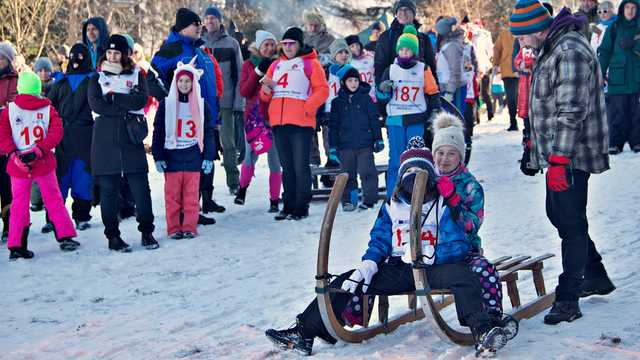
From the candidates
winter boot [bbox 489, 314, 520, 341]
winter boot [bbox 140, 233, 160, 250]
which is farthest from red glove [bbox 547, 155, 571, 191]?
winter boot [bbox 140, 233, 160, 250]

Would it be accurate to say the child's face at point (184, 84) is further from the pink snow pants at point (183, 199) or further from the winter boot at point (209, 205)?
the winter boot at point (209, 205)

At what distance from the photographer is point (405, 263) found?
5484 mm

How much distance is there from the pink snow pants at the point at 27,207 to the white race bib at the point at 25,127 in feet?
1.02

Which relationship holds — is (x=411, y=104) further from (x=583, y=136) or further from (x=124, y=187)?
(x=583, y=136)

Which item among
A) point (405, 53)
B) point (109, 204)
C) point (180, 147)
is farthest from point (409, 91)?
point (109, 204)

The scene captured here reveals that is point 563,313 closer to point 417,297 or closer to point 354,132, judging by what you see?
point 417,297

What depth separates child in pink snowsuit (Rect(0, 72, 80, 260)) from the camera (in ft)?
28.5

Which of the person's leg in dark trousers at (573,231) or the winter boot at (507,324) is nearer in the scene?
the winter boot at (507,324)

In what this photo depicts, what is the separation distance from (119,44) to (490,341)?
513 centimetres

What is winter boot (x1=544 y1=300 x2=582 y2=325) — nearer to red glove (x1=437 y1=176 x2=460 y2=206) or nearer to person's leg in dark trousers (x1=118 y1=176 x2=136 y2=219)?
red glove (x1=437 y1=176 x2=460 y2=206)

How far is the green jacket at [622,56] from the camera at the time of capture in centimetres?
1206

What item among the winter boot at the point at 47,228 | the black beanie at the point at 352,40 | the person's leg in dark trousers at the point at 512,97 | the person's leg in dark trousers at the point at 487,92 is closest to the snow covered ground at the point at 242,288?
the winter boot at the point at 47,228

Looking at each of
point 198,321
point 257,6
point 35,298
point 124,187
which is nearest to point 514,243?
point 198,321

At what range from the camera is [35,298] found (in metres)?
7.34
